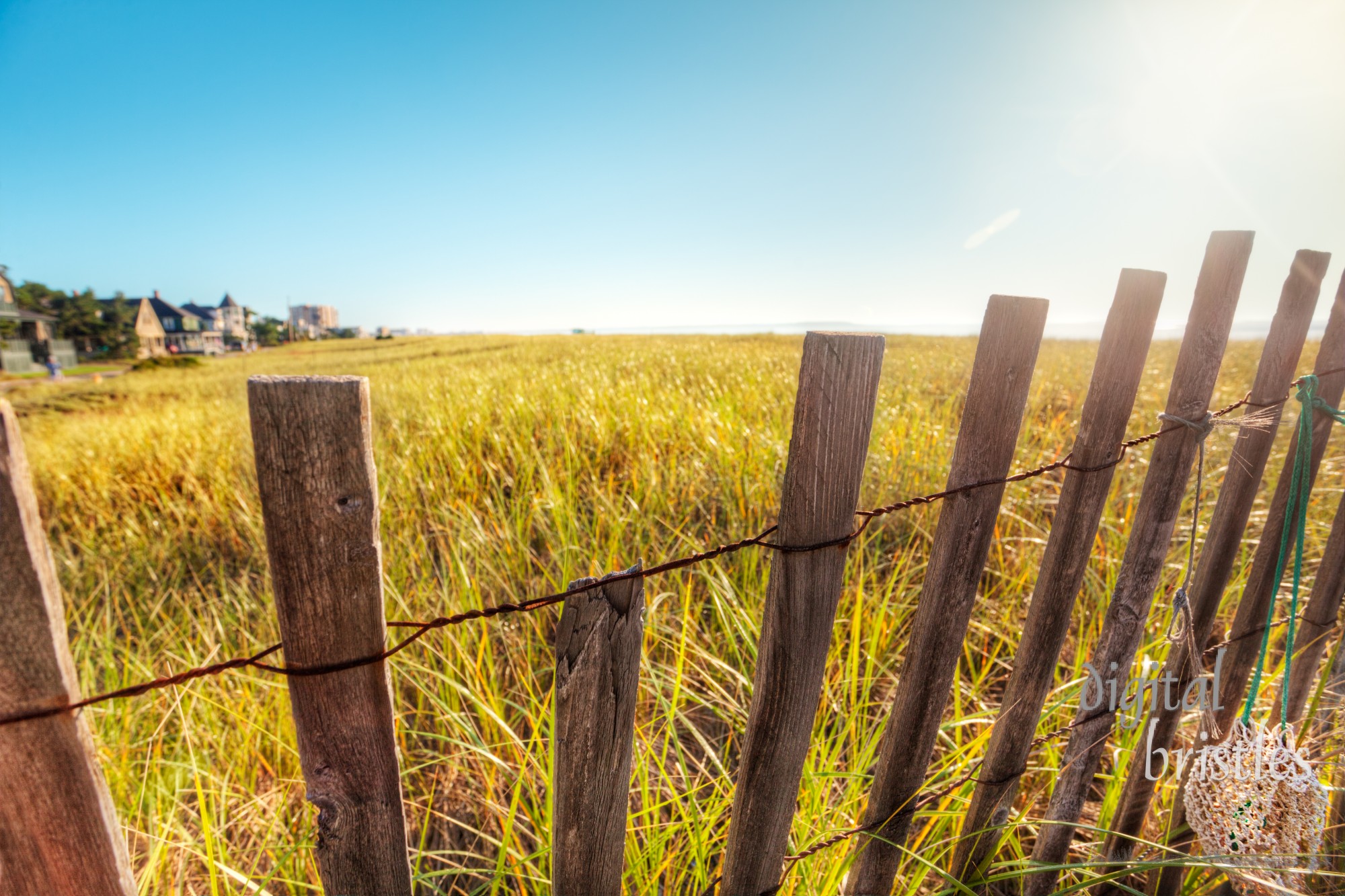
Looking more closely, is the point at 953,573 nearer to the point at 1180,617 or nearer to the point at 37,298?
the point at 1180,617

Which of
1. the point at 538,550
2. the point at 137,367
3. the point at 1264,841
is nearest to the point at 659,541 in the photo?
the point at 538,550

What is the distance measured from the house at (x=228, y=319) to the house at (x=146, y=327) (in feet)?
32.8

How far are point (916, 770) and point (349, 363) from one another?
22707 millimetres

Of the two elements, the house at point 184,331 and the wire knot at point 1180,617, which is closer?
the wire knot at point 1180,617

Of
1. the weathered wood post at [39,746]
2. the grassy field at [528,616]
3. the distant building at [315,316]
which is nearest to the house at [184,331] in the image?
the distant building at [315,316]

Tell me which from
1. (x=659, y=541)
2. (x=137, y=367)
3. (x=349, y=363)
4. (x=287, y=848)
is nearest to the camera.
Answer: (x=287, y=848)

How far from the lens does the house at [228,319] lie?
71.1 metres

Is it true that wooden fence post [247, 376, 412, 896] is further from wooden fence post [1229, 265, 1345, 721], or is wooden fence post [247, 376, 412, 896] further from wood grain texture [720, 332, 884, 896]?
wooden fence post [1229, 265, 1345, 721]

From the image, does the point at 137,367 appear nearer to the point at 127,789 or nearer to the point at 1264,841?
the point at 127,789

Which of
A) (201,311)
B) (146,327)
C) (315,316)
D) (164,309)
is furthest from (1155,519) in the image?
(315,316)

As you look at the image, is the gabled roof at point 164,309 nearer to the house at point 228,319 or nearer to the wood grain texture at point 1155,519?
the house at point 228,319

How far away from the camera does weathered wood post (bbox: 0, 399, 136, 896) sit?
50 centimetres

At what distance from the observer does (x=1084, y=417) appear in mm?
1072

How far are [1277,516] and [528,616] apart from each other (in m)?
2.22
